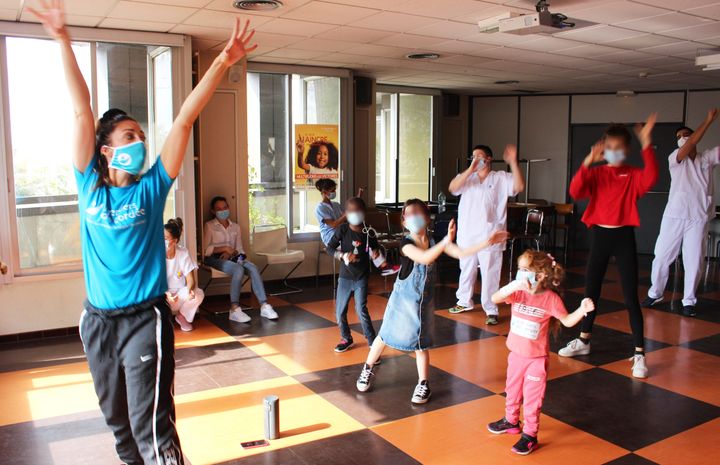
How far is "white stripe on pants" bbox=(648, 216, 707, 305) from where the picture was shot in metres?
6.98

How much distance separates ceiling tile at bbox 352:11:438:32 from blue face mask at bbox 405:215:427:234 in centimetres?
210

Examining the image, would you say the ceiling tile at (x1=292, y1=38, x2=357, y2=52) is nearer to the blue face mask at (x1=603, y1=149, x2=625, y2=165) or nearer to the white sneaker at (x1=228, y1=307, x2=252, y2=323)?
the white sneaker at (x1=228, y1=307, x2=252, y2=323)

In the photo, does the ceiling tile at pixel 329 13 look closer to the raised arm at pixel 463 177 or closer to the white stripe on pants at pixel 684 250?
the raised arm at pixel 463 177

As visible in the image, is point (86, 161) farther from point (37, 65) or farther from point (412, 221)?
point (37, 65)

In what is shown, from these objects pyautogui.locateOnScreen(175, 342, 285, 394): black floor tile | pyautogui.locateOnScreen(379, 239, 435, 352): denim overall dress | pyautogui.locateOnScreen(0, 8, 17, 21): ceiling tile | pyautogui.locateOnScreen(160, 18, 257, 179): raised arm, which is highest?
pyautogui.locateOnScreen(0, 8, 17, 21): ceiling tile

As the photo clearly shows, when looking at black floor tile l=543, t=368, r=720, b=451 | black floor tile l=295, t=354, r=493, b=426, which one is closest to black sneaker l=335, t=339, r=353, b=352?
black floor tile l=295, t=354, r=493, b=426

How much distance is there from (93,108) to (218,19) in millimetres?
1550

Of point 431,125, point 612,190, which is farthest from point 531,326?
point 431,125

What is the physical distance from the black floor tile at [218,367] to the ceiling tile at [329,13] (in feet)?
9.36

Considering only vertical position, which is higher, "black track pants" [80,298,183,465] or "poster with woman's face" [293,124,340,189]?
"poster with woman's face" [293,124,340,189]

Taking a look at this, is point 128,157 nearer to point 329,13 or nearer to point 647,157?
point 329,13

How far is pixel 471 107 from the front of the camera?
40.4 feet

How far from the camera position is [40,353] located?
220 inches

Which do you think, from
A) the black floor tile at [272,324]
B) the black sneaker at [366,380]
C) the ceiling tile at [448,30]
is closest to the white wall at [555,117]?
the ceiling tile at [448,30]
